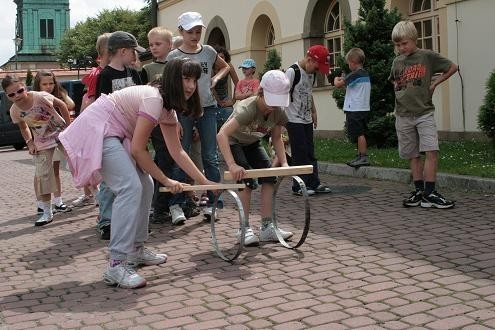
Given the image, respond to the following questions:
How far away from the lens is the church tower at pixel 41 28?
94.6 metres

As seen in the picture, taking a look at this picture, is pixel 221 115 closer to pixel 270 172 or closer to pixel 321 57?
pixel 321 57

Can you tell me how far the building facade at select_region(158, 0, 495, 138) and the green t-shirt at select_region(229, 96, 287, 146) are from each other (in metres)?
7.95

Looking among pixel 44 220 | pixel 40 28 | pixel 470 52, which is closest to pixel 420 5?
pixel 470 52

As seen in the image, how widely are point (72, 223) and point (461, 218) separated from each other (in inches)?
159

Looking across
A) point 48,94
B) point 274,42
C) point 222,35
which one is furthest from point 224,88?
point 222,35

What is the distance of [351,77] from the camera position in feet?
34.1

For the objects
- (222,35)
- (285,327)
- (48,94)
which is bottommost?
(285,327)

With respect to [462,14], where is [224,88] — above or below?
below

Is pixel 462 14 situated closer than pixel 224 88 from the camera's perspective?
No

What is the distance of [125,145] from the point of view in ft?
16.2

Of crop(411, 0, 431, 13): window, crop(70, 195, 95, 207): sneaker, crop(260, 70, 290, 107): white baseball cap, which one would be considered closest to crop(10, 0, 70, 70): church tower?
crop(411, 0, 431, 13): window

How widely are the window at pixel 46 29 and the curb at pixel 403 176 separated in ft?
300

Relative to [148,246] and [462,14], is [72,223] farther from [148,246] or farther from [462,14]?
[462,14]

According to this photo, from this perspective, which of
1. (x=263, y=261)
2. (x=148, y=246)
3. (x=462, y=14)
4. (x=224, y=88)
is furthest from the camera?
(x=462, y=14)
